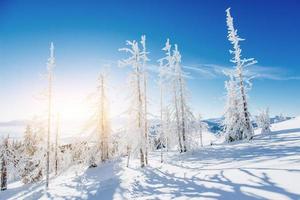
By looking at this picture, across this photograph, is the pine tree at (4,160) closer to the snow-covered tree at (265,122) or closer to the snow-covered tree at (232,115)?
the snow-covered tree at (232,115)

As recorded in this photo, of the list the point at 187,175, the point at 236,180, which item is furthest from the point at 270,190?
the point at 187,175

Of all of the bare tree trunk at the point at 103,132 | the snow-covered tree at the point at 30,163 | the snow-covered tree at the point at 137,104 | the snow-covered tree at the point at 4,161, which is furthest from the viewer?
the snow-covered tree at the point at 4,161

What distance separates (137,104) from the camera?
34000 mm

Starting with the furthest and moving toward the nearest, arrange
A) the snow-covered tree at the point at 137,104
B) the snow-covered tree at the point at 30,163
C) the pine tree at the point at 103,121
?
the snow-covered tree at the point at 30,163, the pine tree at the point at 103,121, the snow-covered tree at the point at 137,104

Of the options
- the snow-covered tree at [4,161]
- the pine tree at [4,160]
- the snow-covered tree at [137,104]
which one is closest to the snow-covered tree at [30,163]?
the snow-covered tree at [4,161]

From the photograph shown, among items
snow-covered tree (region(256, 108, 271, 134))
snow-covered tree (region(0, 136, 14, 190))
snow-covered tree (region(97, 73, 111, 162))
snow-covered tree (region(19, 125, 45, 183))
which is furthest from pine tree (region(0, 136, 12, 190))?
snow-covered tree (region(256, 108, 271, 134))

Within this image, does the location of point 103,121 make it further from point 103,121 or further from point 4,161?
point 4,161

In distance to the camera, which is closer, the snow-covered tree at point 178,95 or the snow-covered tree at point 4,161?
the snow-covered tree at point 178,95

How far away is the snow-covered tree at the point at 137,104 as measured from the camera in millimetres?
33188

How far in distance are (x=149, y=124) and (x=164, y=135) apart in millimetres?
4352

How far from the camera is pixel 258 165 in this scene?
19.2 meters

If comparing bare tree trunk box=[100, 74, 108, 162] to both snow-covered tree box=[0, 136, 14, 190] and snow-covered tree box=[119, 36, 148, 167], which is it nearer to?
snow-covered tree box=[119, 36, 148, 167]

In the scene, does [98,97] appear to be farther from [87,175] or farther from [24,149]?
[24,149]

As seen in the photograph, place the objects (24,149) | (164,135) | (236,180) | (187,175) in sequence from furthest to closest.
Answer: (24,149) → (164,135) → (187,175) → (236,180)
